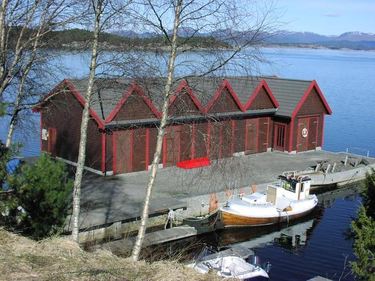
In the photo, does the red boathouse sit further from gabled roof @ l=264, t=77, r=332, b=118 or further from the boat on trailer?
the boat on trailer

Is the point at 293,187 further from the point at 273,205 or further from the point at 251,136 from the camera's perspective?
the point at 251,136

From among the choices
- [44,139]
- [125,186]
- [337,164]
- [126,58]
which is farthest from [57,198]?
[337,164]

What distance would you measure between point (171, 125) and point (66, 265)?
12277mm

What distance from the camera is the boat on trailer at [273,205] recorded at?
24.1 m

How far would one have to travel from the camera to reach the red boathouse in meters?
27.0

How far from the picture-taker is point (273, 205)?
84.2 ft

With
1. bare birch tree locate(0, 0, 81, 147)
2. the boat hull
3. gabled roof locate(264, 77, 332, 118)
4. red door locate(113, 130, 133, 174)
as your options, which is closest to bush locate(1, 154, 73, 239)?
bare birch tree locate(0, 0, 81, 147)

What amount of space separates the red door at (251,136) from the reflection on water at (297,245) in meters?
7.91

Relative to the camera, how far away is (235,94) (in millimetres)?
32594

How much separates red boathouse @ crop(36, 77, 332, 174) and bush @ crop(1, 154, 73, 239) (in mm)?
5412

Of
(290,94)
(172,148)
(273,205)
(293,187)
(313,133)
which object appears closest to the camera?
(273,205)

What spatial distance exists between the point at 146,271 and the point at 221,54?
562cm

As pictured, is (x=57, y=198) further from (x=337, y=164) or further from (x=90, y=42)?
(x=337, y=164)

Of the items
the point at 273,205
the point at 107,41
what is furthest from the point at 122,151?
the point at 107,41
